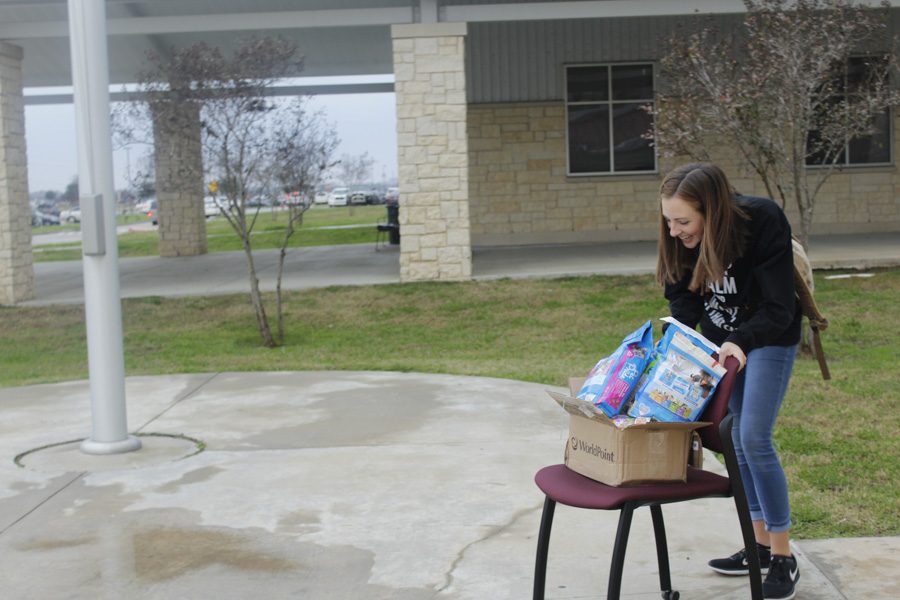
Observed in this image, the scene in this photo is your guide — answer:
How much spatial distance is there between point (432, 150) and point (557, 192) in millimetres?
5886

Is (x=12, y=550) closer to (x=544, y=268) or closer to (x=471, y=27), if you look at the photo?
(x=544, y=268)

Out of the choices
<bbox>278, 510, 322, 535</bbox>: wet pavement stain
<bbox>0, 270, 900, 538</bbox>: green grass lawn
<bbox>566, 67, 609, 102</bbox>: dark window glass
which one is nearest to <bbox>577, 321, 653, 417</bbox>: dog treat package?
<bbox>278, 510, 322, 535</bbox>: wet pavement stain

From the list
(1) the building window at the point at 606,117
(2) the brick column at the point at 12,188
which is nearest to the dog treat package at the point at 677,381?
(2) the brick column at the point at 12,188

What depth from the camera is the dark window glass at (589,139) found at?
21.2m

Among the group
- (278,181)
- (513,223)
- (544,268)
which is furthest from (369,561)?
(513,223)

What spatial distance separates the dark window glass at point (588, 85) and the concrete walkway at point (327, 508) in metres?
12.8

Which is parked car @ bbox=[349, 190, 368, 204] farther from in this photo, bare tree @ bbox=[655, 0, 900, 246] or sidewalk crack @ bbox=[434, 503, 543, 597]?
sidewalk crack @ bbox=[434, 503, 543, 597]

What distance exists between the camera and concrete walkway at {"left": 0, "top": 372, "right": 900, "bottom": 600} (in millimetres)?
4551

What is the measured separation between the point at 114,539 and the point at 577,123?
17.1 metres

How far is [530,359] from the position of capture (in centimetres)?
1121

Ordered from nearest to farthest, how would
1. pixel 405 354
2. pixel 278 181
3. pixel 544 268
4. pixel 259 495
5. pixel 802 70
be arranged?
pixel 259 495 < pixel 802 70 < pixel 405 354 < pixel 278 181 < pixel 544 268

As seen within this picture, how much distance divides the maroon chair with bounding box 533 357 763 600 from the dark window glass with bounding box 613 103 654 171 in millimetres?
17751

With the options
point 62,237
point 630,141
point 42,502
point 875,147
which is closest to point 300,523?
point 42,502

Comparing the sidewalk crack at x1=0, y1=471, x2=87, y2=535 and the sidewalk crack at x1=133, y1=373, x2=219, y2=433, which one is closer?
the sidewalk crack at x1=0, y1=471, x2=87, y2=535
